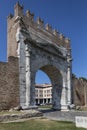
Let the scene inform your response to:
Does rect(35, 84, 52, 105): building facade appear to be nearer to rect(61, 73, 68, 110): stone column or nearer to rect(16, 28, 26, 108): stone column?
rect(61, 73, 68, 110): stone column

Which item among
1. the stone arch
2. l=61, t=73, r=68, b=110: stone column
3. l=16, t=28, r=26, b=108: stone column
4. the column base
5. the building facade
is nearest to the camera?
l=16, t=28, r=26, b=108: stone column

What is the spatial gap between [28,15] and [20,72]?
17.1 feet

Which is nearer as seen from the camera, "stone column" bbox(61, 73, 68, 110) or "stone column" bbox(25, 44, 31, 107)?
"stone column" bbox(25, 44, 31, 107)

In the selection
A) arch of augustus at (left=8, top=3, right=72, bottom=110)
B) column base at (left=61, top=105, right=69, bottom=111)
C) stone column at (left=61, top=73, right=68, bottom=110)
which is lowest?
column base at (left=61, top=105, right=69, bottom=111)

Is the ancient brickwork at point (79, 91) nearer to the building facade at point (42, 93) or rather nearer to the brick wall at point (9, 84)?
the brick wall at point (9, 84)

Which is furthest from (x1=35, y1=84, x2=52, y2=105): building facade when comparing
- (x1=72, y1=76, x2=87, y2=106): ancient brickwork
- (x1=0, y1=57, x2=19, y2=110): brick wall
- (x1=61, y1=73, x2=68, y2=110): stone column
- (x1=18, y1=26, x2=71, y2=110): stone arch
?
(x1=0, y1=57, x2=19, y2=110): brick wall

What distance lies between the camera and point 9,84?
14203 millimetres

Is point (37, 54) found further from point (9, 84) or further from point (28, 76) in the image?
point (9, 84)

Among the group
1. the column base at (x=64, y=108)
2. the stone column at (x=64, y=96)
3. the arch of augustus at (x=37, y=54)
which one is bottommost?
the column base at (x=64, y=108)

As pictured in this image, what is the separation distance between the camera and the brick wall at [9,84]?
542 inches

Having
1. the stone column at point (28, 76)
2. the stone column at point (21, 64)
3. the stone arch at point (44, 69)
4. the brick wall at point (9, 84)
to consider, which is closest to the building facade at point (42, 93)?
the stone arch at point (44, 69)

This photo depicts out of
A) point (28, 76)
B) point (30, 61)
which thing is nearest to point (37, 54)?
point (30, 61)

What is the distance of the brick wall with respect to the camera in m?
13.8

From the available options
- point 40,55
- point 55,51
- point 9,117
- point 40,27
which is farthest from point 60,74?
point 9,117
